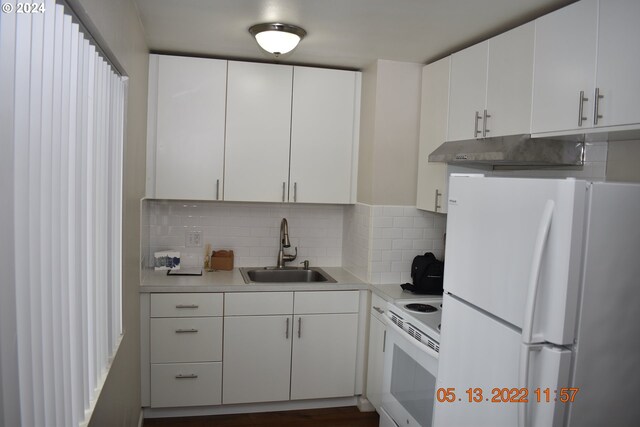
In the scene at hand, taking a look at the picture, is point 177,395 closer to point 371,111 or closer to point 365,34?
point 371,111

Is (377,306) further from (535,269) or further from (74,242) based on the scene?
(74,242)

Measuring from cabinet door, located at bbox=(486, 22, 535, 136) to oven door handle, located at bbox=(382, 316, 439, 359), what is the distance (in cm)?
116

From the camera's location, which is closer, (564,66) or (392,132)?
(564,66)

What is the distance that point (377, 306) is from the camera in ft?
11.4

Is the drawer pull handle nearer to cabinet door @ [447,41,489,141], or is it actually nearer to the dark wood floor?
the dark wood floor

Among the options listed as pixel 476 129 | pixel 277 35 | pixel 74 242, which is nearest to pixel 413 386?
pixel 476 129

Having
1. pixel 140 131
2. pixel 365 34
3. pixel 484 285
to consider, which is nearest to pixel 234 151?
pixel 140 131

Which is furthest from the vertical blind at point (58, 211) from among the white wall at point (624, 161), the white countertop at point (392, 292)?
the white wall at point (624, 161)

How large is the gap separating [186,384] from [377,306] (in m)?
1.36

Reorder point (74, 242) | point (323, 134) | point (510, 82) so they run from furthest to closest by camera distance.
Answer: point (323, 134), point (510, 82), point (74, 242)

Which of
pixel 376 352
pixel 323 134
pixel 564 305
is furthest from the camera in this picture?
pixel 323 134

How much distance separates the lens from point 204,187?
11.8 ft

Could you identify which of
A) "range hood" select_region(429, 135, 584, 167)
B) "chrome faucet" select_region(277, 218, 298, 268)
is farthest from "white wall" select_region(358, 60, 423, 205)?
"range hood" select_region(429, 135, 584, 167)

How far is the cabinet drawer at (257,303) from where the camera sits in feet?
11.2
